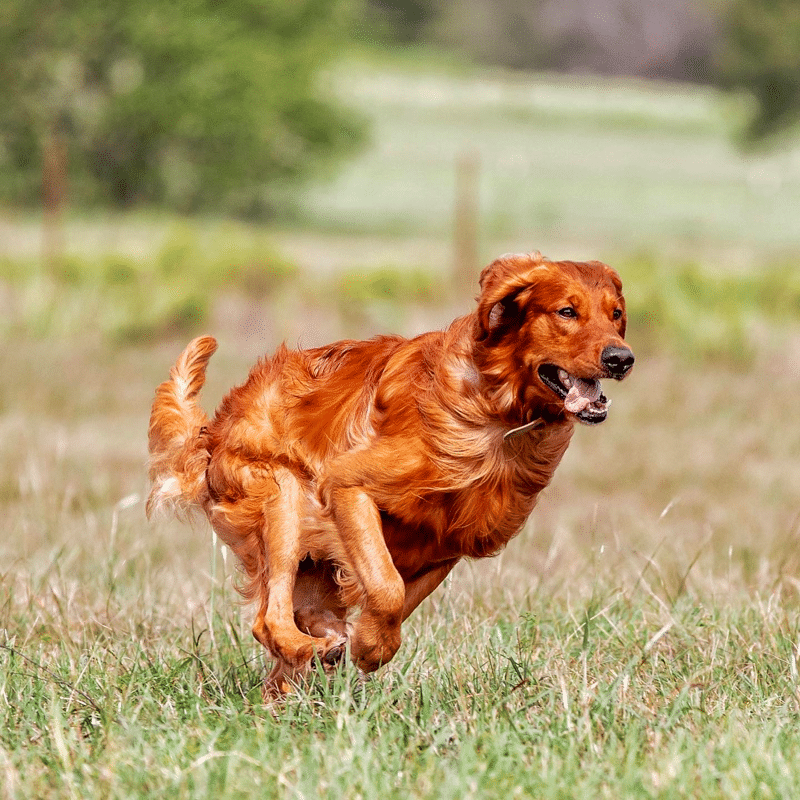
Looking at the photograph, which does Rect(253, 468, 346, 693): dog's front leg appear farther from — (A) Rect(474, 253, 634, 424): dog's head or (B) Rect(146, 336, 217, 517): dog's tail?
(A) Rect(474, 253, 634, 424): dog's head

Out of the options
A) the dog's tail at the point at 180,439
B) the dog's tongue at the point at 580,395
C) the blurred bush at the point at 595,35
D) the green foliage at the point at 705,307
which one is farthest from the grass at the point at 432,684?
the blurred bush at the point at 595,35

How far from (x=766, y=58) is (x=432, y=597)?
135 feet

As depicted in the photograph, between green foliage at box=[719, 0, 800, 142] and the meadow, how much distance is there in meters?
24.8

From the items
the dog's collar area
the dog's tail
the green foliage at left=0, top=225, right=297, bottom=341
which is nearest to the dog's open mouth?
the dog's collar area

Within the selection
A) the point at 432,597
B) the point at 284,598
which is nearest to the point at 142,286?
the point at 432,597

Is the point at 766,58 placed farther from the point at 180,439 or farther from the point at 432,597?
the point at 180,439

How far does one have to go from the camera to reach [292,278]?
577 inches

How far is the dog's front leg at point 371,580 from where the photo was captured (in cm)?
356

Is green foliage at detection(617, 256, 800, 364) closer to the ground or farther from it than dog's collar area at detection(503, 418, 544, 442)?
closer to the ground

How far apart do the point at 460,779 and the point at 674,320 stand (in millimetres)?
10288

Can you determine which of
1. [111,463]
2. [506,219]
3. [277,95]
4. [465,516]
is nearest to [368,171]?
[277,95]

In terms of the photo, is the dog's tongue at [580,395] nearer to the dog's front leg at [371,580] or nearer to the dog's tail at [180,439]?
the dog's front leg at [371,580]

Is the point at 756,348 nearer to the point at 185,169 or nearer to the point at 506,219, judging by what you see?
the point at 506,219

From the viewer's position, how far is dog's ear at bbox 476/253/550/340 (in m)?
3.55
